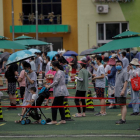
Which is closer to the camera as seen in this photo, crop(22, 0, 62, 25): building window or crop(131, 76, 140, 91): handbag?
crop(131, 76, 140, 91): handbag

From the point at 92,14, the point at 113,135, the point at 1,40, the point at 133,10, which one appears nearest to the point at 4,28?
the point at 92,14

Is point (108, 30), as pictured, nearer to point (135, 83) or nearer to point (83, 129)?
point (135, 83)

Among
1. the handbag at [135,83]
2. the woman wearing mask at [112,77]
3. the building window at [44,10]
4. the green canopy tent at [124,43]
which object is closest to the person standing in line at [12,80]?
the woman wearing mask at [112,77]

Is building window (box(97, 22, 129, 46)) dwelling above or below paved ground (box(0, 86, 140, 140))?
above

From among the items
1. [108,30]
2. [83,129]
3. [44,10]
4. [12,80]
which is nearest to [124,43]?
[83,129]

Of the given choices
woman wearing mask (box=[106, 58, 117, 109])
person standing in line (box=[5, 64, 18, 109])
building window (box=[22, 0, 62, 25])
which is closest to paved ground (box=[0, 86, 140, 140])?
woman wearing mask (box=[106, 58, 117, 109])

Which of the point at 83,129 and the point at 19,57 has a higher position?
the point at 19,57

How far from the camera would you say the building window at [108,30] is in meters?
38.9

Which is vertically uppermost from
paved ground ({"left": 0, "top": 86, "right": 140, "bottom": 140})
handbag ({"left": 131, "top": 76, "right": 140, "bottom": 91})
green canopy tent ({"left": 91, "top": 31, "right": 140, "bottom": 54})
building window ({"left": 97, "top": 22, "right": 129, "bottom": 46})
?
building window ({"left": 97, "top": 22, "right": 129, "bottom": 46})

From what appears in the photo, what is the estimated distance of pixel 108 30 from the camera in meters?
Result: 39.0

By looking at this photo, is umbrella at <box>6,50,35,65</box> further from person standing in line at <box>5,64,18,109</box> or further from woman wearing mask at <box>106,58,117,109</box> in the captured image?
woman wearing mask at <box>106,58,117,109</box>

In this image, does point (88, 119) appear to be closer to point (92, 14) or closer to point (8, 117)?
point (8, 117)

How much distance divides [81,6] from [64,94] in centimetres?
2712

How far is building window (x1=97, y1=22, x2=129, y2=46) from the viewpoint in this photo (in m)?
38.9
